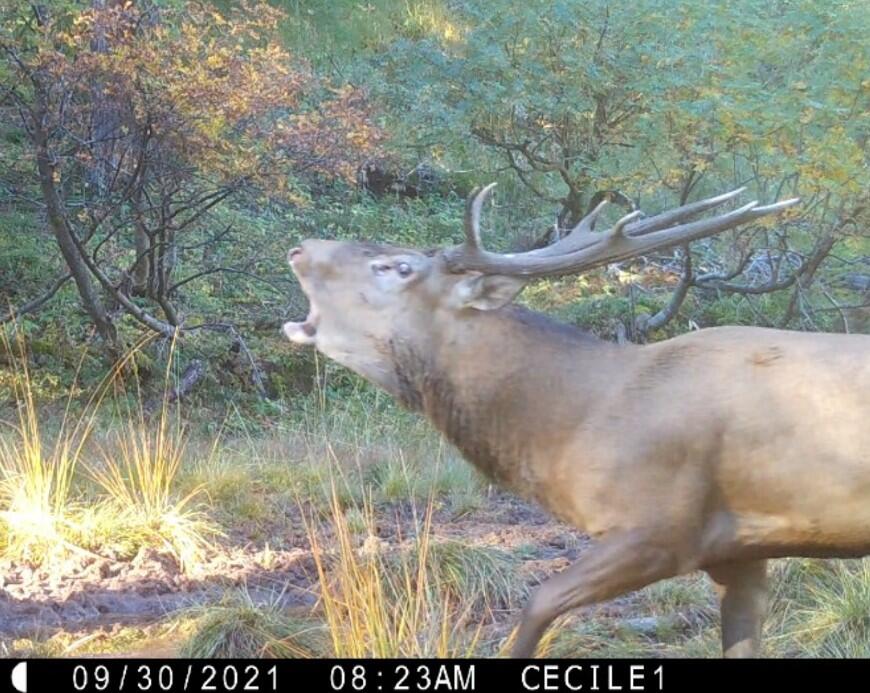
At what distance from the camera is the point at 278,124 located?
11094mm

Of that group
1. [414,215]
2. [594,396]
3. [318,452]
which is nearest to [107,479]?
[318,452]

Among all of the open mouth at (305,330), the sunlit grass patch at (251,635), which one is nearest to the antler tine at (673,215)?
the open mouth at (305,330)

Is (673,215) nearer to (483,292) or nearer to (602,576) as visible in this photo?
(483,292)

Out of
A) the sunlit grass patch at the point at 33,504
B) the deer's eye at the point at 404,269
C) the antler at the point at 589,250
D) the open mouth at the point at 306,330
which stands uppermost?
the antler at the point at 589,250

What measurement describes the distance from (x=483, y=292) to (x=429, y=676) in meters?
1.51

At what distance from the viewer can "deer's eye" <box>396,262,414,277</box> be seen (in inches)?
210

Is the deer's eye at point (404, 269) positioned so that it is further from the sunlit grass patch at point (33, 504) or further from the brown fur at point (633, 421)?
the sunlit grass patch at point (33, 504)

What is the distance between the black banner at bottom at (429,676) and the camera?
5.07 meters

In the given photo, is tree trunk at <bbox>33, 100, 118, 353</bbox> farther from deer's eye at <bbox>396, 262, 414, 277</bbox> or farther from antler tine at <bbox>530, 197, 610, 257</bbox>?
antler tine at <bbox>530, 197, 610, 257</bbox>

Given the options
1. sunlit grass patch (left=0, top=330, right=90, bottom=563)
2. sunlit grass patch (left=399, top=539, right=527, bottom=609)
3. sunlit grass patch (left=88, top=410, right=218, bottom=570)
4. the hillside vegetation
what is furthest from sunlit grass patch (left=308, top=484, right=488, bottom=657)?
sunlit grass patch (left=0, top=330, right=90, bottom=563)

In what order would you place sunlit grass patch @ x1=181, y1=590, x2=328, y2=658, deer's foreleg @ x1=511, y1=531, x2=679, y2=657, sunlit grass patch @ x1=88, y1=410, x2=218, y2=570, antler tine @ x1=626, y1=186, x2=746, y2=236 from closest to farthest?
deer's foreleg @ x1=511, y1=531, x2=679, y2=657
antler tine @ x1=626, y1=186, x2=746, y2=236
sunlit grass patch @ x1=181, y1=590, x2=328, y2=658
sunlit grass patch @ x1=88, y1=410, x2=218, y2=570

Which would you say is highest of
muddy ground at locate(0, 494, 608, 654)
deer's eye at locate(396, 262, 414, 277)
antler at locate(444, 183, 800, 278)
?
antler at locate(444, 183, 800, 278)

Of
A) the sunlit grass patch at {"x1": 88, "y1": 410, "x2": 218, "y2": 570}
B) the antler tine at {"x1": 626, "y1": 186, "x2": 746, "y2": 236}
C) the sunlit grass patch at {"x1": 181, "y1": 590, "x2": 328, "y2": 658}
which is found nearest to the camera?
the antler tine at {"x1": 626, "y1": 186, "x2": 746, "y2": 236}

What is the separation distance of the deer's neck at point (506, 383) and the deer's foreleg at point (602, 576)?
0.45 m
